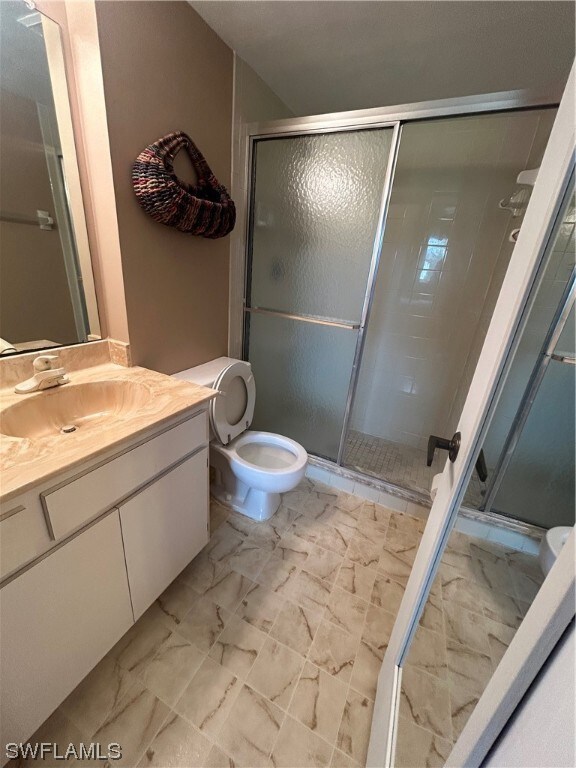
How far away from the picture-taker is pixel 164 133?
1224 millimetres

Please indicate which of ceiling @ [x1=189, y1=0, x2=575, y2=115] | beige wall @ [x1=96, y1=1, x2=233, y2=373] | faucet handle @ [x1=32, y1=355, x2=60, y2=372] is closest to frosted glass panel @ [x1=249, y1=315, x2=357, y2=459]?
beige wall @ [x1=96, y1=1, x2=233, y2=373]

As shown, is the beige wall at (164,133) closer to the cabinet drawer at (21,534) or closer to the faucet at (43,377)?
the faucet at (43,377)

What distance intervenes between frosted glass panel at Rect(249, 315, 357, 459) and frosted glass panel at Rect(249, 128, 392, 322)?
0.46ft

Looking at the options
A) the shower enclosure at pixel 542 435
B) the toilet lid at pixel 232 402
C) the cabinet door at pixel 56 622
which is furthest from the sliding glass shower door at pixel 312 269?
the cabinet door at pixel 56 622

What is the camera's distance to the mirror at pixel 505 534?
67cm

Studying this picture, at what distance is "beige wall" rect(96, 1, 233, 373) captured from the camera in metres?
1.05

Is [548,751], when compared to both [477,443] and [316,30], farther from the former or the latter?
[316,30]

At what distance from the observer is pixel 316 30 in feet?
4.09

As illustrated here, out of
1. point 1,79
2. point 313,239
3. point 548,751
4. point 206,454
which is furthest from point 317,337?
point 548,751

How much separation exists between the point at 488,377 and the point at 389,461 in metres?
1.71

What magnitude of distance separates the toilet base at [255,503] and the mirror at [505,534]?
0.90 meters

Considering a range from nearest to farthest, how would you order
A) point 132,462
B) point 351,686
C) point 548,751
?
point 548,751, point 132,462, point 351,686

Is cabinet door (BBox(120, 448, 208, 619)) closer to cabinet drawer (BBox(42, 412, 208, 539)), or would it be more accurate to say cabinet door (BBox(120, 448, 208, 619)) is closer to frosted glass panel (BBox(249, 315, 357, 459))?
cabinet drawer (BBox(42, 412, 208, 539))

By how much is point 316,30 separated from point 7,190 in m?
1.38
